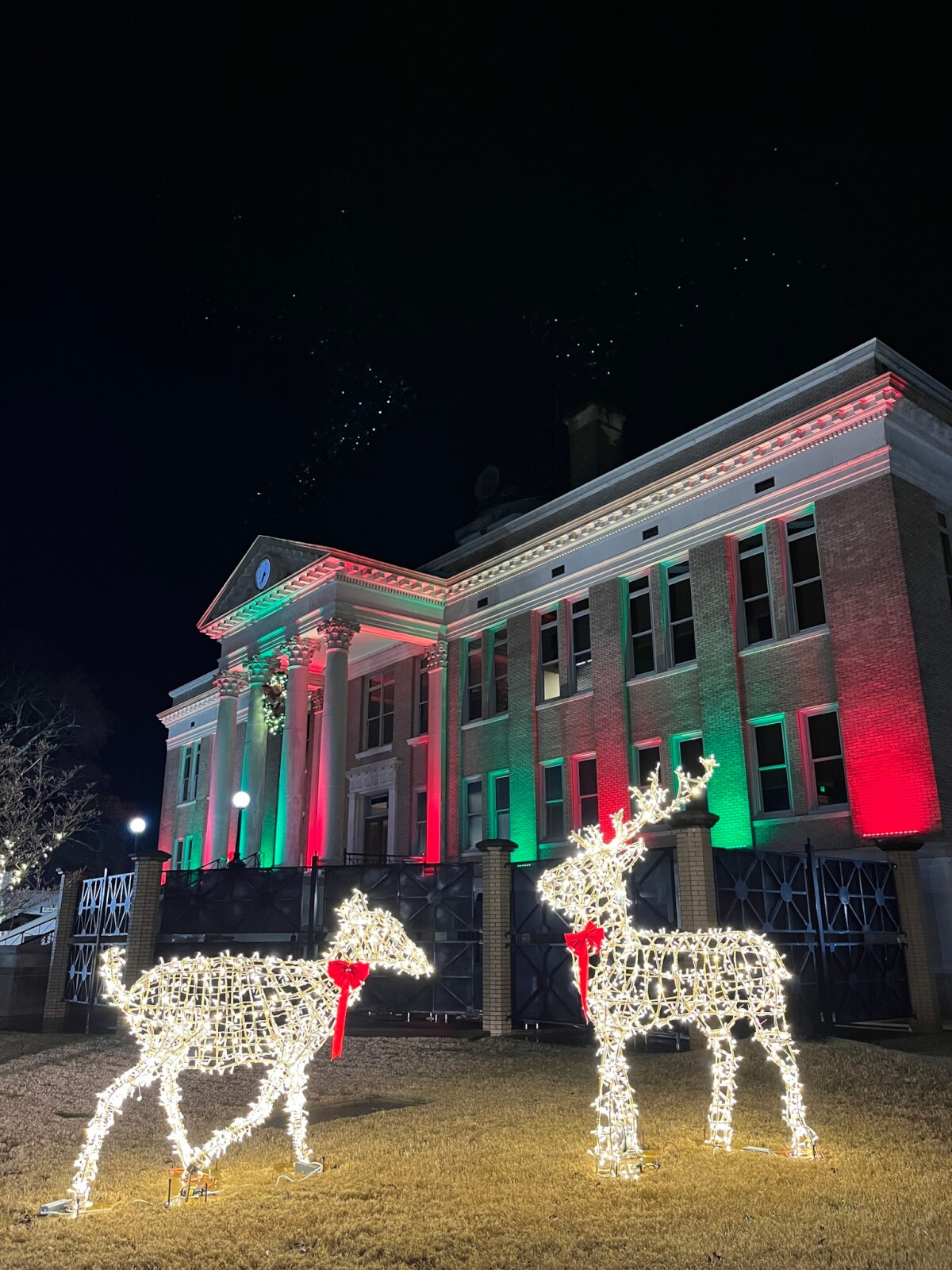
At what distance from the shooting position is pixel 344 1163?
27.6ft

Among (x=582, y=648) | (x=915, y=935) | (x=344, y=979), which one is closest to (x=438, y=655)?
(x=582, y=648)

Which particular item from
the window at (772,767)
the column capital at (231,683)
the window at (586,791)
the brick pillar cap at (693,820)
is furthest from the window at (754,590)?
the column capital at (231,683)

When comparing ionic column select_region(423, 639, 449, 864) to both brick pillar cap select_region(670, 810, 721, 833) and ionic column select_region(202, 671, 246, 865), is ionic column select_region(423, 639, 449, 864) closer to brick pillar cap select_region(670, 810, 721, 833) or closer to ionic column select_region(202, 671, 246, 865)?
ionic column select_region(202, 671, 246, 865)

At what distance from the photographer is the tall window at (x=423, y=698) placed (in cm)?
3184

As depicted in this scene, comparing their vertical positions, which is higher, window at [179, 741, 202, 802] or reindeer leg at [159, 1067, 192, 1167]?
window at [179, 741, 202, 802]

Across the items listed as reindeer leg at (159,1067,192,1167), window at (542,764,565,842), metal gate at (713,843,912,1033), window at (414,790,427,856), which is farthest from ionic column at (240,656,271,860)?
reindeer leg at (159,1067,192,1167)

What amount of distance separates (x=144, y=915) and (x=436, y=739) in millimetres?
12262

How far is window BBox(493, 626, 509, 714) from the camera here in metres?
29.6

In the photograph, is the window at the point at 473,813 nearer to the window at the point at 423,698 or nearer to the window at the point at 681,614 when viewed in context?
the window at the point at 423,698

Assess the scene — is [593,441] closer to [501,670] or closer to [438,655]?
[501,670]

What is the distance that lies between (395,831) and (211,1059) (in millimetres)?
23082

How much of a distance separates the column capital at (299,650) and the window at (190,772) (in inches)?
704

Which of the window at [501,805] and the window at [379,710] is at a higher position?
the window at [379,710]

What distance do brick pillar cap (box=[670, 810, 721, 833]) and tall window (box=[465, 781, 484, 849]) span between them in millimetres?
14439
